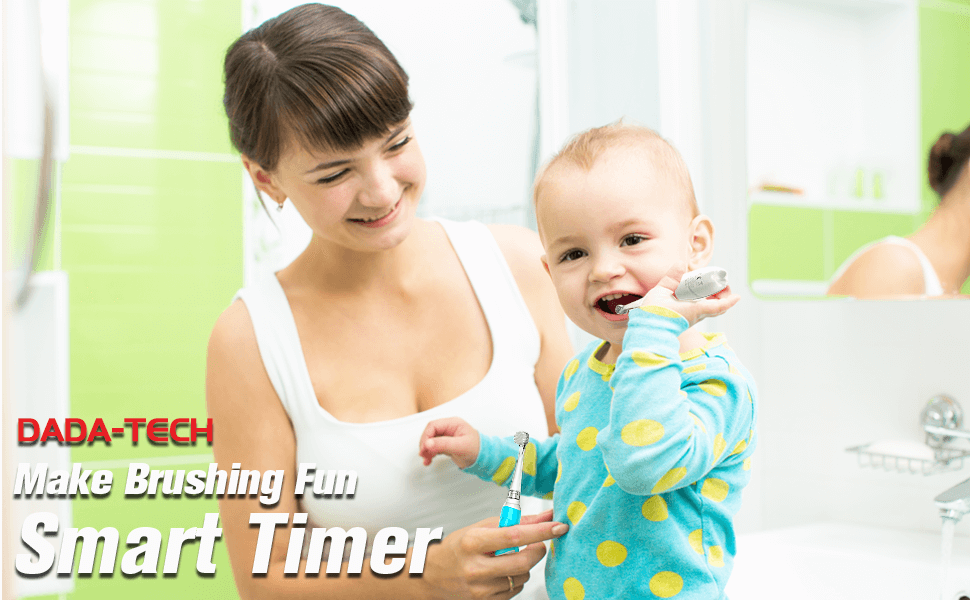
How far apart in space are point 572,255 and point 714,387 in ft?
0.60

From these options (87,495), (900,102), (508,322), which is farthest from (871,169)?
(87,495)

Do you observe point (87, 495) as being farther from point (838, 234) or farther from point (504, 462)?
point (838, 234)

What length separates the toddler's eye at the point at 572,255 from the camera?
0.75 meters

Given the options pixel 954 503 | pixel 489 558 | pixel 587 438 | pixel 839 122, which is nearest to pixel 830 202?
pixel 839 122

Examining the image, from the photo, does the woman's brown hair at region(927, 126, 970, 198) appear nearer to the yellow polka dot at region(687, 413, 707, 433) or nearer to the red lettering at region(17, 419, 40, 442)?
the yellow polka dot at region(687, 413, 707, 433)

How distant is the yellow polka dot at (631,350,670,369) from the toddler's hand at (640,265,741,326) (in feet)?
0.16

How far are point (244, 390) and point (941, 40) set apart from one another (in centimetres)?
116

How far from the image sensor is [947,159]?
120 cm

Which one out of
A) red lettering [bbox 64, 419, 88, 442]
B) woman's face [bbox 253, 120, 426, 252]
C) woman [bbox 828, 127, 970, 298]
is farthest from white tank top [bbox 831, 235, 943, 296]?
red lettering [bbox 64, 419, 88, 442]

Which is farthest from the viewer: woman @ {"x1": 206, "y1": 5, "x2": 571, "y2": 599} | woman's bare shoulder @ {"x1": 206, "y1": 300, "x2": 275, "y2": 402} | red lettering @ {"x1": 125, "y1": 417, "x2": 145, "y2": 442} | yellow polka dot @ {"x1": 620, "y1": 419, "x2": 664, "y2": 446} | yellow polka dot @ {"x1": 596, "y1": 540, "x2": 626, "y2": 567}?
red lettering @ {"x1": 125, "y1": 417, "x2": 145, "y2": 442}

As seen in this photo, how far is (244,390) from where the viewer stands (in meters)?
0.96

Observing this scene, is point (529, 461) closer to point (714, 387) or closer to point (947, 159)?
point (714, 387)

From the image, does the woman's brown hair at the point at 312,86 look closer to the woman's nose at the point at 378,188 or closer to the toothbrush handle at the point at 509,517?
the woman's nose at the point at 378,188

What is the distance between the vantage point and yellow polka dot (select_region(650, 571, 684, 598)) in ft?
2.34
